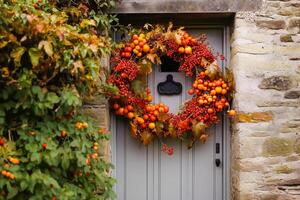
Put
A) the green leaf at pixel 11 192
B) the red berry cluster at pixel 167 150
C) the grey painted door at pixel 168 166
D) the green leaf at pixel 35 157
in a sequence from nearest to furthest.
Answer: the green leaf at pixel 11 192 → the green leaf at pixel 35 157 → the red berry cluster at pixel 167 150 → the grey painted door at pixel 168 166

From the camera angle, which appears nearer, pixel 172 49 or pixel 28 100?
pixel 28 100

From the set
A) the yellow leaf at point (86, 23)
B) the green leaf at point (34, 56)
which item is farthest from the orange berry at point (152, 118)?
the green leaf at point (34, 56)

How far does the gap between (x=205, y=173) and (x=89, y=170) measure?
1.46m

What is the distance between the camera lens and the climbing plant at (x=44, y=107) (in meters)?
3.20

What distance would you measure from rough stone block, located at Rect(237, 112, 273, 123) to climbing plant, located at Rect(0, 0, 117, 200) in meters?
1.30

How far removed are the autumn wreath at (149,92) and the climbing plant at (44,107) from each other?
0.71m

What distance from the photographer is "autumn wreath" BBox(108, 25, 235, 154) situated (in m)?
4.36

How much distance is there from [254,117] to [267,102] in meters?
0.17

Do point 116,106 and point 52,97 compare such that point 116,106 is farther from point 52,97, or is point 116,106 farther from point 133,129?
point 52,97

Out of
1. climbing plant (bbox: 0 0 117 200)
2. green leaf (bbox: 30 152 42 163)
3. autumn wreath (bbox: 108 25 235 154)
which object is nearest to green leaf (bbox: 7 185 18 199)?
climbing plant (bbox: 0 0 117 200)

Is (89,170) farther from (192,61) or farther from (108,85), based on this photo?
(192,61)

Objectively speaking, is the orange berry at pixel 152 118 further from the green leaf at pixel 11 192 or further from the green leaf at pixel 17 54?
the green leaf at pixel 11 192

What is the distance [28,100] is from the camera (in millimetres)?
3338

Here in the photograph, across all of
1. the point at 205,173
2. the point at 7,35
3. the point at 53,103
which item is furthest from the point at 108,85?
the point at 205,173
